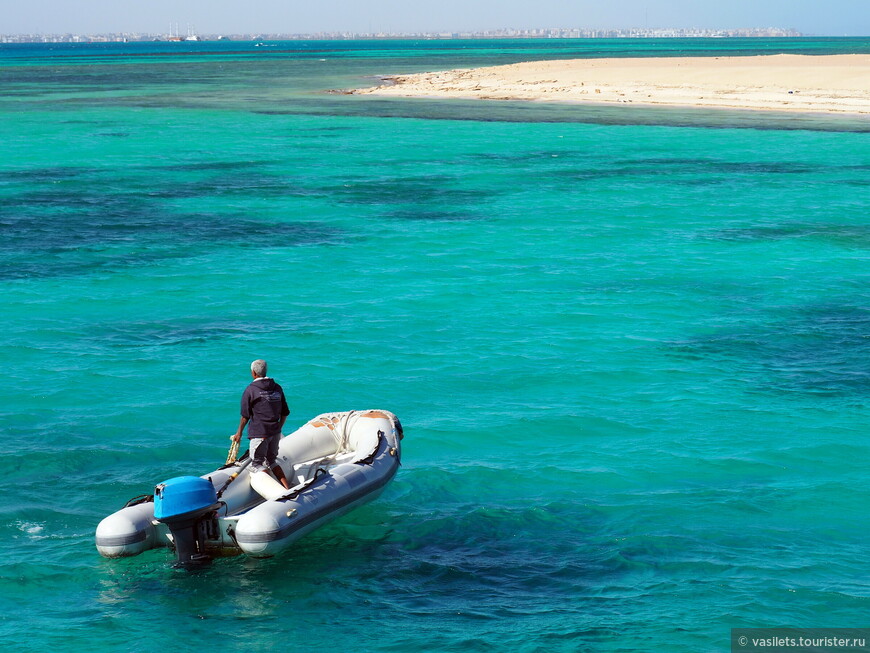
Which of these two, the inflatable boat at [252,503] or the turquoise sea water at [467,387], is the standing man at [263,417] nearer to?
the inflatable boat at [252,503]

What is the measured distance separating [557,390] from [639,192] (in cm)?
1961

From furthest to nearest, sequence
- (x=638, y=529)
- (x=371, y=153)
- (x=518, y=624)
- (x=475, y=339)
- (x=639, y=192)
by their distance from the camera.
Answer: (x=371, y=153) < (x=639, y=192) < (x=475, y=339) < (x=638, y=529) < (x=518, y=624)

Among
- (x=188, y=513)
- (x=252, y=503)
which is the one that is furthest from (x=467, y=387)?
(x=188, y=513)

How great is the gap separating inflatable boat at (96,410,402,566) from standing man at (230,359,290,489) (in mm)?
177

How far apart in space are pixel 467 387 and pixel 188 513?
7.27 meters

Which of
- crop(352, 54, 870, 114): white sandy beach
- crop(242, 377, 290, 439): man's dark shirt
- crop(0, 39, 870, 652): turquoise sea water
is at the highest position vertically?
crop(352, 54, 870, 114): white sandy beach

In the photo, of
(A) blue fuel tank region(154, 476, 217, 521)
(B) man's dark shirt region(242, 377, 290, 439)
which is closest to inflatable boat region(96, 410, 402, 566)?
(A) blue fuel tank region(154, 476, 217, 521)

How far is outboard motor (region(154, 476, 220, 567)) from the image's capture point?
10.6 meters

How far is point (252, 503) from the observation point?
11867 mm

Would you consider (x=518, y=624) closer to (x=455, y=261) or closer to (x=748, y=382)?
(x=748, y=382)

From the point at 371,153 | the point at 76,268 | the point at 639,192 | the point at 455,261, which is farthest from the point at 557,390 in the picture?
the point at 371,153

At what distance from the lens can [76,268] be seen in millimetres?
24547

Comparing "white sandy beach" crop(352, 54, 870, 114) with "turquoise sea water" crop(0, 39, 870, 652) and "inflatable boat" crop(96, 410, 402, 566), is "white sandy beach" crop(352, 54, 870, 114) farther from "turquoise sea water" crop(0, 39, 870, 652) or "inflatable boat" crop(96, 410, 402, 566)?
"inflatable boat" crop(96, 410, 402, 566)

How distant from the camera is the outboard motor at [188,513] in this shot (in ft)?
34.9
